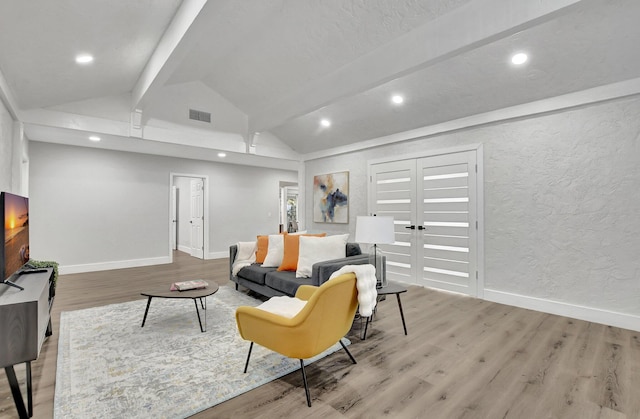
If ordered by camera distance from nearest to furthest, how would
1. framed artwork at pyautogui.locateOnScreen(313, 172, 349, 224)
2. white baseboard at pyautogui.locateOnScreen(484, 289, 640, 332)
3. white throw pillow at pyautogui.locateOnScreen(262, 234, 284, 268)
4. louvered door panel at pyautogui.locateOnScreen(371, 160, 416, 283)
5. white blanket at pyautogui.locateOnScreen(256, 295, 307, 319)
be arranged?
1. white blanket at pyautogui.locateOnScreen(256, 295, 307, 319)
2. white baseboard at pyautogui.locateOnScreen(484, 289, 640, 332)
3. white throw pillow at pyautogui.locateOnScreen(262, 234, 284, 268)
4. louvered door panel at pyautogui.locateOnScreen(371, 160, 416, 283)
5. framed artwork at pyautogui.locateOnScreen(313, 172, 349, 224)

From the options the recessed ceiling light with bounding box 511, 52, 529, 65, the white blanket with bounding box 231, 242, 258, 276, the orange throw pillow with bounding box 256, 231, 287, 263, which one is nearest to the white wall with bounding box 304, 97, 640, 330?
the recessed ceiling light with bounding box 511, 52, 529, 65

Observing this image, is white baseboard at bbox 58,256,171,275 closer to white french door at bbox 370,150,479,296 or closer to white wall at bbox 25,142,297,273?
white wall at bbox 25,142,297,273

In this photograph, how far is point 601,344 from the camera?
8.96 feet

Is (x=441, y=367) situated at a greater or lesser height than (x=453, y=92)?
lesser

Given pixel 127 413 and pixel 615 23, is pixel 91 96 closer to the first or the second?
pixel 127 413

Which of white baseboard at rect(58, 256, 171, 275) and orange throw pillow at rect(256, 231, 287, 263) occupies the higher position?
orange throw pillow at rect(256, 231, 287, 263)

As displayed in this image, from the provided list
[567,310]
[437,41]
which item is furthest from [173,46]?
[567,310]

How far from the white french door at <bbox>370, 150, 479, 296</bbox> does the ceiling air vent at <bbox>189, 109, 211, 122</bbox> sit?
3287 millimetres

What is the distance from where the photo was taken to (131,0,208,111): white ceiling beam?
8.41 feet

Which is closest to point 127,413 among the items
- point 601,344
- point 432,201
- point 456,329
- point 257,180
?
point 456,329

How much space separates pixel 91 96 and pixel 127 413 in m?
4.53

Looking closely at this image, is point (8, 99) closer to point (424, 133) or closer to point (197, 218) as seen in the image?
point (197, 218)

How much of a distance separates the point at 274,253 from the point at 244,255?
579mm

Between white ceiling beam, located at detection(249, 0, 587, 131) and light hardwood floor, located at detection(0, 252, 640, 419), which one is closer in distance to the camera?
light hardwood floor, located at detection(0, 252, 640, 419)
